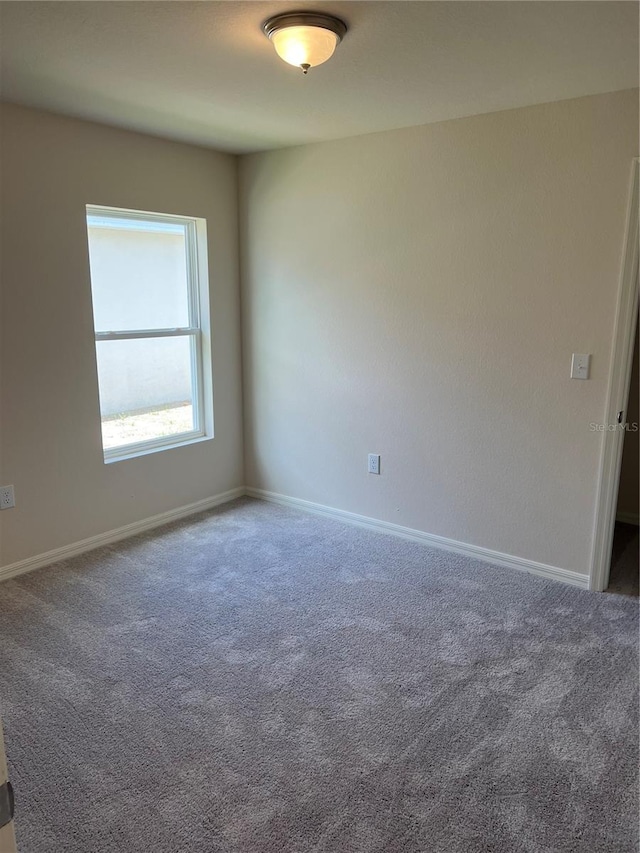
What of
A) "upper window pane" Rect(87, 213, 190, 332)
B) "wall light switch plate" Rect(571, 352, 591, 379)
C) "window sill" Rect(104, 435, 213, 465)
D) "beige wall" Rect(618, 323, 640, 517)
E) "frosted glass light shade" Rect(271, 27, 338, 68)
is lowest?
"beige wall" Rect(618, 323, 640, 517)

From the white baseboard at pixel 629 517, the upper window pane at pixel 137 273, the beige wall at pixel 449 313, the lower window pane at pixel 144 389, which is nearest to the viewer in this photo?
the beige wall at pixel 449 313

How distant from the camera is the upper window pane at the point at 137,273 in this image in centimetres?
358

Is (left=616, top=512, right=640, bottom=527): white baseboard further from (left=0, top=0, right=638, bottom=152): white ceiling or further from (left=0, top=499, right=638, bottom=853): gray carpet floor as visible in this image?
(left=0, top=0, right=638, bottom=152): white ceiling

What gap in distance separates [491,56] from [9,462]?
2.89m

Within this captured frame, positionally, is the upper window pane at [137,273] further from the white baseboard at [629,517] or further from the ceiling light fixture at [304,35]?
the white baseboard at [629,517]

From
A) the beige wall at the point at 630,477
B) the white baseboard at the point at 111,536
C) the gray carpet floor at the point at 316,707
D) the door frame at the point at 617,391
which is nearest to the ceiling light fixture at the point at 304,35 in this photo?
the door frame at the point at 617,391

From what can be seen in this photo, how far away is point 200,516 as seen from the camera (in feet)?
13.7

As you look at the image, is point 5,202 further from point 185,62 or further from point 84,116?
point 185,62

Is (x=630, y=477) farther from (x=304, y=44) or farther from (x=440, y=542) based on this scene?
(x=304, y=44)

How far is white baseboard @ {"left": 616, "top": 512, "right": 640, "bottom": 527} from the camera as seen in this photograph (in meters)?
4.12

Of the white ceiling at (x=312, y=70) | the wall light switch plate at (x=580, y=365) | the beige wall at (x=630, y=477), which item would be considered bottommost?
the beige wall at (x=630, y=477)

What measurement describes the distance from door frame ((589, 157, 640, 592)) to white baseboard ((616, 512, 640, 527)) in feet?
3.89

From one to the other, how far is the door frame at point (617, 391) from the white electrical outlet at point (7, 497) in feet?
9.87

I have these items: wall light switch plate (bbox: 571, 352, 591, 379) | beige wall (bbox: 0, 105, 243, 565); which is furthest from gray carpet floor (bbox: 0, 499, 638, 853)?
wall light switch plate (bbox: 571, 352, 591, 379)
